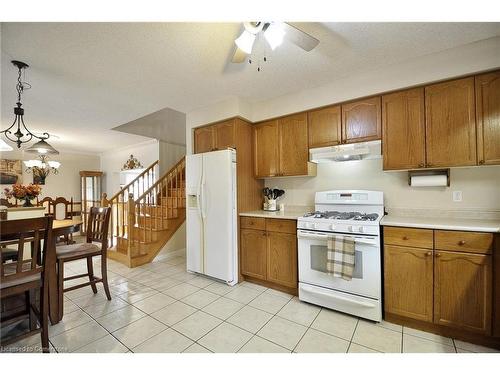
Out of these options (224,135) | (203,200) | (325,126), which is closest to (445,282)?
(325,126)

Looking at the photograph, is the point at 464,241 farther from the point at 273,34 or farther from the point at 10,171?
the point at 10,171

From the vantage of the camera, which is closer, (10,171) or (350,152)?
(350,152)

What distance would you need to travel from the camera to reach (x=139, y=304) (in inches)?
91.2

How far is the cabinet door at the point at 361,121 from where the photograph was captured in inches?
89.6

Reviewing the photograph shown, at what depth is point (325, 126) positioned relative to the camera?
8.40 ft

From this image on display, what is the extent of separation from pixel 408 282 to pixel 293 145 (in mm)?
1817

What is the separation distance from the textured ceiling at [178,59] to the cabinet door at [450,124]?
373 mm

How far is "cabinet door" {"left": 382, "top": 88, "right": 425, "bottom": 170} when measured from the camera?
6.81 ft

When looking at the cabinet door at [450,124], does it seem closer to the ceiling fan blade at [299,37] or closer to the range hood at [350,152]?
the range hood at [350,152]

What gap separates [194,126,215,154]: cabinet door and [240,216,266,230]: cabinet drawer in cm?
112

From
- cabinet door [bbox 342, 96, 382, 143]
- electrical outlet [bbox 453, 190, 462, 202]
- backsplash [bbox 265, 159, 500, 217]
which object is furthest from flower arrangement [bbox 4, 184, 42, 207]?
electrical outlet [bbox 453, 190, 462, 202]
